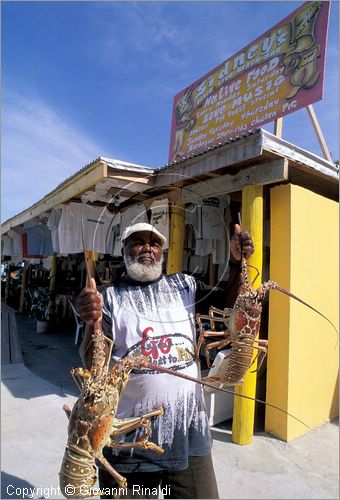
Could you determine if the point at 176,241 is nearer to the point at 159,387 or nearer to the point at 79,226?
the point at 79,226

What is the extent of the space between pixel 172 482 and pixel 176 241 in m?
3.86

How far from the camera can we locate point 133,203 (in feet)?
20.3

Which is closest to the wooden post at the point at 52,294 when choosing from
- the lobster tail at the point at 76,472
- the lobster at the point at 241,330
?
the lobster at the point at 241,330

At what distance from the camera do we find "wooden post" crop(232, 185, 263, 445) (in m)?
3.93

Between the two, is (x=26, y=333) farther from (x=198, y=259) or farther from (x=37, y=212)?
(x=198, y=259)

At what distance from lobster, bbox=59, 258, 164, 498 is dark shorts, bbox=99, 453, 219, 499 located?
0.11 metres

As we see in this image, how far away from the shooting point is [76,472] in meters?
1.75

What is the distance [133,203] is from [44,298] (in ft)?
24.5

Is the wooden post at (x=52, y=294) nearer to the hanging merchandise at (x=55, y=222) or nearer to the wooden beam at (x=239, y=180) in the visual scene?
the hanging merchandise at (x=55, y=222)

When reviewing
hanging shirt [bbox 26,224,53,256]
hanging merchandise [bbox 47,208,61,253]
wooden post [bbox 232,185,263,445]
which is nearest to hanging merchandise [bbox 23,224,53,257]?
hanging shirt [bbox 26,224,53,256]

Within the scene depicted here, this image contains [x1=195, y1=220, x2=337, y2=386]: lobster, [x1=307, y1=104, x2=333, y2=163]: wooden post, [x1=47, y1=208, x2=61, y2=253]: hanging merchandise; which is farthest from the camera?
[x1=47, y1=208, x2=61, y2=253]: hanging merchandise

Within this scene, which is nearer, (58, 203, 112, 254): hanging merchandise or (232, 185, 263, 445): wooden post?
(232, 185, 263, 445): wooden post

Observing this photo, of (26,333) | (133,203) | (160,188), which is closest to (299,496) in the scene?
(160,188)

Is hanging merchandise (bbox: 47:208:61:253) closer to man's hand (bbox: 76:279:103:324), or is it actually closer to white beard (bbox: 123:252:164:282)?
white beard (bbox: 123:252:164:282)
